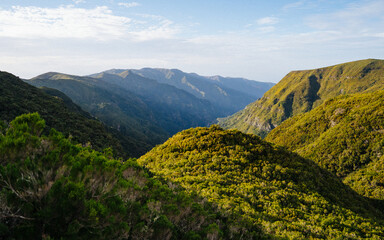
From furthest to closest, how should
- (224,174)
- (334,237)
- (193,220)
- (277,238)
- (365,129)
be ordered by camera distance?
(365,129) < (224,174) < (334,237) < (277,238) < (193,220)

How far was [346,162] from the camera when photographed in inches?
3056

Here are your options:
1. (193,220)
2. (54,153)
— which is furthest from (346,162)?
(54,153)

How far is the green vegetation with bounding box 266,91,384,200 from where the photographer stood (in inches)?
2709

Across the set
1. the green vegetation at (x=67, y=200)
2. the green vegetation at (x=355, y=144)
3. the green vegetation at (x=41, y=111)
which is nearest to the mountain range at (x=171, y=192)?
Result: the green vegetation at (x=67, y=200)

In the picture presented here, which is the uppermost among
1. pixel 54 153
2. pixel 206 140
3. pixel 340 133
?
pixel 54 153

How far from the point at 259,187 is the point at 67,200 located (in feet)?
69.4

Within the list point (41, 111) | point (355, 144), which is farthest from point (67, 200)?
point (355, 144)

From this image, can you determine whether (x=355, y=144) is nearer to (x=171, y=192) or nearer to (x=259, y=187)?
(x=259, y=187)

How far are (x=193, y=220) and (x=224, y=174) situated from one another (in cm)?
1471

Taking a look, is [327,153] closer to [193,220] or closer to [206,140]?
[206,140]

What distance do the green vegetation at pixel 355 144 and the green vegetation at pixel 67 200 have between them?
71.8m

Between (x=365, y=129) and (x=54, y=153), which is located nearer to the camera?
(x=54, y=153)

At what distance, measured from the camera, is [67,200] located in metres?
6.71

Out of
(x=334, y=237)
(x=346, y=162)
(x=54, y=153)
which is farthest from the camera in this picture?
(x=346, y=162)
